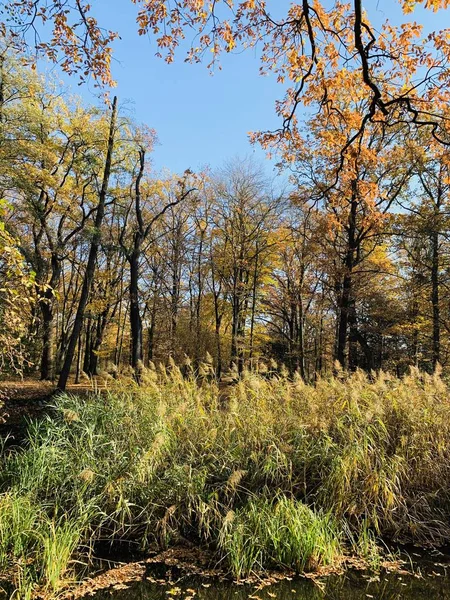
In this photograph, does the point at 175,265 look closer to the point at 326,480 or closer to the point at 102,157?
the point at 102,157

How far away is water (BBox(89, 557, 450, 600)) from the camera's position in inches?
142

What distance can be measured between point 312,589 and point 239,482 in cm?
136

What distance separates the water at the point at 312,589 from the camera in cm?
362

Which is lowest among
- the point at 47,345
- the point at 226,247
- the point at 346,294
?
the point at 47,345

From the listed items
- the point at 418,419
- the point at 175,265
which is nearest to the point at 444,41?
the point at 418,419

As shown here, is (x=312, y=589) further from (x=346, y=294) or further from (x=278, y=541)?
(x=346, y=294)

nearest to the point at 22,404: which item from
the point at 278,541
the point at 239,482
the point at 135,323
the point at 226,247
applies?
the point at 135,323

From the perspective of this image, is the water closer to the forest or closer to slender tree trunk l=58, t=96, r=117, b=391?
the forest

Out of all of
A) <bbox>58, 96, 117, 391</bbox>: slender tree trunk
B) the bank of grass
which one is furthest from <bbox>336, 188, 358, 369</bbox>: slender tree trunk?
<bbox>58, 96, 117, 391</bbox>: slender tree trunk

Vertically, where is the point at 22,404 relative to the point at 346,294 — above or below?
below

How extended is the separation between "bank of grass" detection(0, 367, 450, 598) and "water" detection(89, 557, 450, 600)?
0.23m

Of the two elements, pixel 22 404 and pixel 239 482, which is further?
pixel 22 404

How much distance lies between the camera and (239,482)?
485 centimetres

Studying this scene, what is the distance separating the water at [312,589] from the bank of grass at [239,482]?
0.23m
